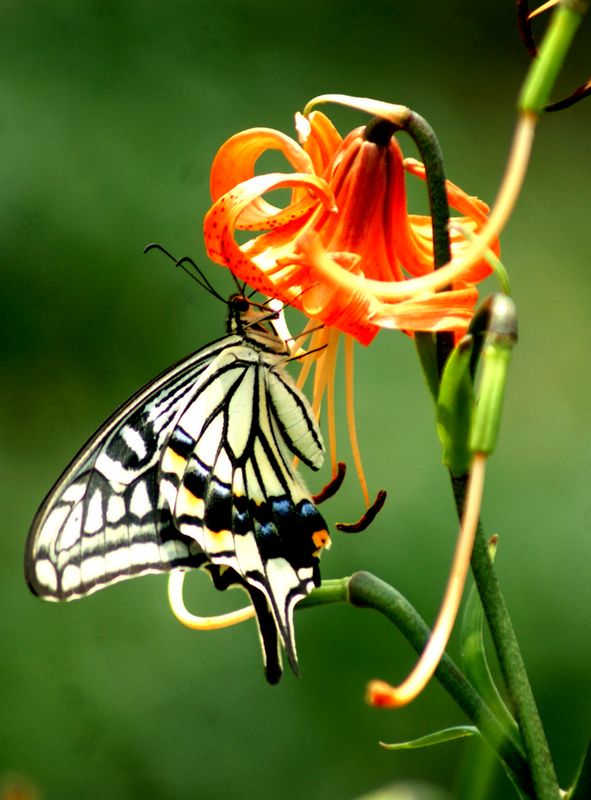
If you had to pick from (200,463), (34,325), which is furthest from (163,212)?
(200,463)

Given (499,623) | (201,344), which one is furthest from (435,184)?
(201,344)

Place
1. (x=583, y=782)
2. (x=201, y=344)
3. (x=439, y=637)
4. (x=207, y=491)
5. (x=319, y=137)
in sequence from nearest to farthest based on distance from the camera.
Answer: (x=439, y=637) < (x=583, y=782) < (x=319, y=137) < (x=207, y=491) < (x=201, y=344)

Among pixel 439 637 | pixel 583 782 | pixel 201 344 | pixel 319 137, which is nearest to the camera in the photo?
pixel 439 637

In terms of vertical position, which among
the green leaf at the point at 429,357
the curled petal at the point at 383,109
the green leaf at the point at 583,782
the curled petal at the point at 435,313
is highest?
the curled petal at the point at 383,109

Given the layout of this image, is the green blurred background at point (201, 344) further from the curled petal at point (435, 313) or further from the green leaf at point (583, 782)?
the curled petal at point (435, 313)

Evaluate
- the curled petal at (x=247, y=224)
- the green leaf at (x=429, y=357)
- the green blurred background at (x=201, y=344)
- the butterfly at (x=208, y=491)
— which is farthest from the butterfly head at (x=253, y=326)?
the green blurred background at (x=201, y=344)

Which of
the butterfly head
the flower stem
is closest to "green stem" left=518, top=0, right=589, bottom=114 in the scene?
the flower stem

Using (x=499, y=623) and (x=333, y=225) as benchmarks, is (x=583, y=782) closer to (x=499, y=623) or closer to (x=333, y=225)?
(x=499, y=623)
